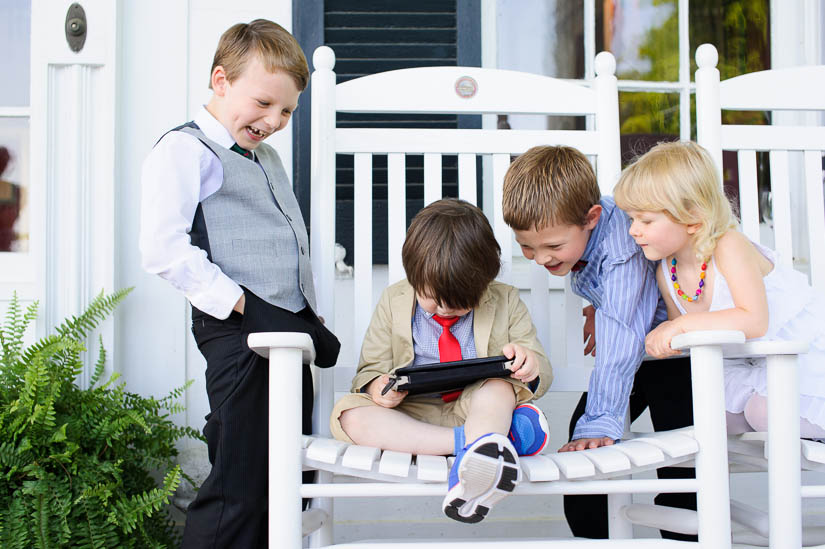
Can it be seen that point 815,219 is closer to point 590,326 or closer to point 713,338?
point 590,326

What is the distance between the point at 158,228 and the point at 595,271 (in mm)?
798

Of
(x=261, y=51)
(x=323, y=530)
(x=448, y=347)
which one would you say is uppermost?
(x=261, y=51)

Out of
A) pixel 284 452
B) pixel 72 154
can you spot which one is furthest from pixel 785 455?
pixel 72 154

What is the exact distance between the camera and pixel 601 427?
130cm

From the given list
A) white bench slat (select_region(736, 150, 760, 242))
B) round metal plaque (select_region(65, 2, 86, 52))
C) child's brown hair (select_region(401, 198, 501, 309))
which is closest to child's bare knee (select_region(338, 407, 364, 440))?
child's brown hair (select_region(401, 198, 501, 309))

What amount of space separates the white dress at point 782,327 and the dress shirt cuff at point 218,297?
0.79 metres

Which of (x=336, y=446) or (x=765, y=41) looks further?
(x=765, y=41)

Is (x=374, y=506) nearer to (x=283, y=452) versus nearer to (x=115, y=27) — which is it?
(x=283, y=452)

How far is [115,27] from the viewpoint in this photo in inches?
70.0

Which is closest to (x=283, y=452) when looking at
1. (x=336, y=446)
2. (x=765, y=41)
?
(x=336, y=446)

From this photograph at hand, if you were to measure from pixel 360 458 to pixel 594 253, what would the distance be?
631 millimetres

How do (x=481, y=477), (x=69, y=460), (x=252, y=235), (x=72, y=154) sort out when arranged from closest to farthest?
(x=481, y=477) → (x=252, y=235) → (x=69, y=460) → (x=72, y=154)

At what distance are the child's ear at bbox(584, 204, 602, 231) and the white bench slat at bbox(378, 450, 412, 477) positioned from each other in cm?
57

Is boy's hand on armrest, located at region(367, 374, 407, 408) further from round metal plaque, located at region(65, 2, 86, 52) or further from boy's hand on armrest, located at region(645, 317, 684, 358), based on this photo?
round metal plaque, located at region(65, 2, 86, 52)
